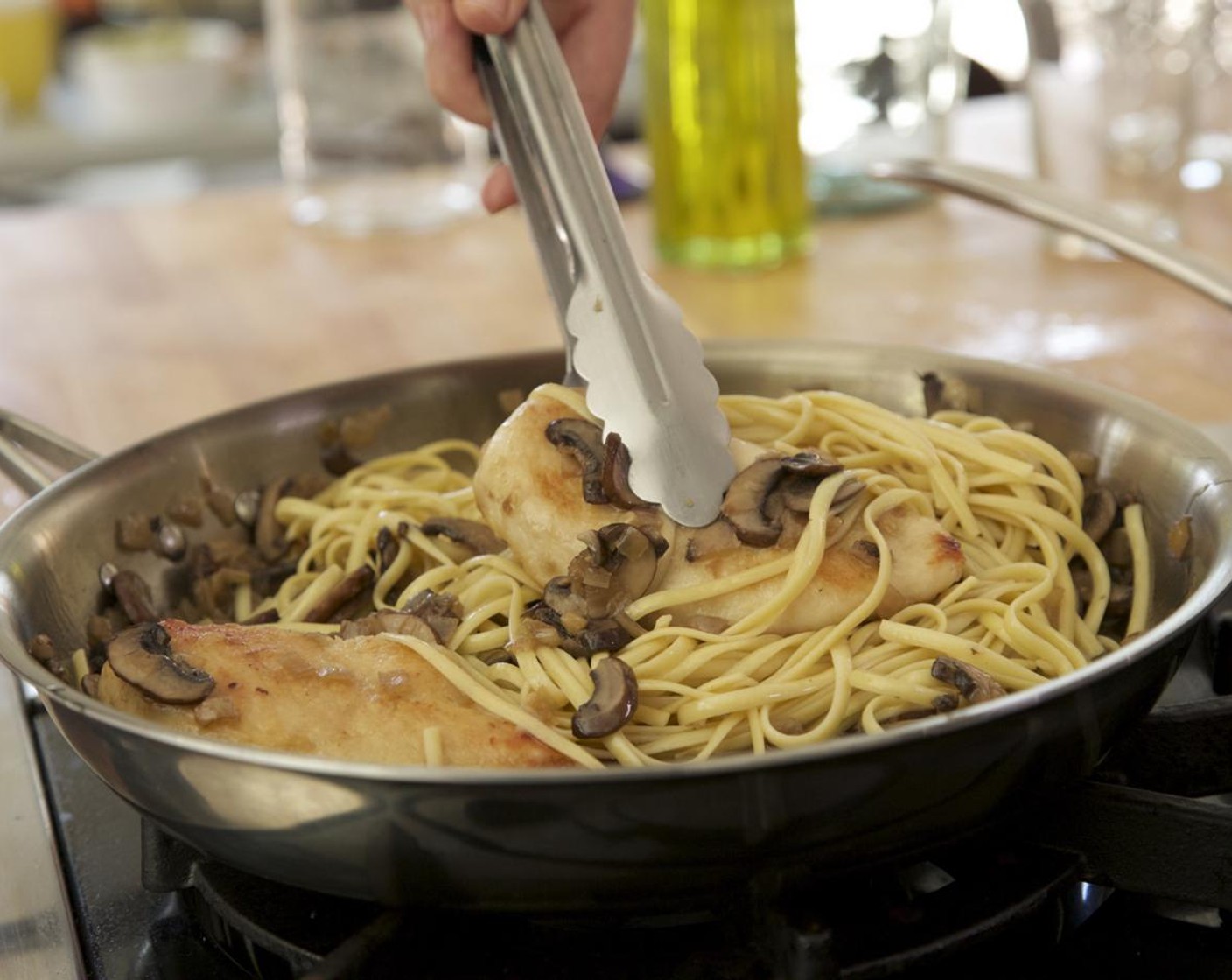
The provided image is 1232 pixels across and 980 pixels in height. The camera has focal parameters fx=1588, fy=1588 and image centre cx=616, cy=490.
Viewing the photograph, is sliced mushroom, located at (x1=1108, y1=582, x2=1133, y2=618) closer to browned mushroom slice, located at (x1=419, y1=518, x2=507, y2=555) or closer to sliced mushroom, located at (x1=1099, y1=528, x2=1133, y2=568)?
sliced mushroom, located at (x1=1099, y1=528, x2=1133, y2=568)

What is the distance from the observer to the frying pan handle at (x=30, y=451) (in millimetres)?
1488

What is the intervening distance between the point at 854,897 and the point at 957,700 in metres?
0.18

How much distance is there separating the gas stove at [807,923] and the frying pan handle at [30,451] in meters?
0.43

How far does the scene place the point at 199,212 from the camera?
3576 mm

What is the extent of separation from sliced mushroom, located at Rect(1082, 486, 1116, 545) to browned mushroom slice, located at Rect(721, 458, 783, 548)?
1.11ft

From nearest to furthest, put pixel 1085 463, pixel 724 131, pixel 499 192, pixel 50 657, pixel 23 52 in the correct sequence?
1. pixel 50 657
2. pixel 1085 463
3. pixel 499 192
4. pixel 724 131
5. pixel 23 52

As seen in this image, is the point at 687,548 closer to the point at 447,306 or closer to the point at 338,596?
the point at 338,596

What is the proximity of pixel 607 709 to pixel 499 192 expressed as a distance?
0.86m

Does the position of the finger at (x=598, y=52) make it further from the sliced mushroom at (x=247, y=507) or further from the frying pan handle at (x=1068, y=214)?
the sliced mushroom at (x=247, y=507)

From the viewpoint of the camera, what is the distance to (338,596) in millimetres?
1462

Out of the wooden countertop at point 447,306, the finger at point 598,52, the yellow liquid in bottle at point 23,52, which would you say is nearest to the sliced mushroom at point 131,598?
the wooden countertop at point 447,306

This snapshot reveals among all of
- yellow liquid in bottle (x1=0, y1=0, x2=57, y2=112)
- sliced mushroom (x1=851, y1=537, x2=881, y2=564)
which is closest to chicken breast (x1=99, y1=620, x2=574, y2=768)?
sliced mushroom (x1=851, y1=537, x2=881, y2=564)

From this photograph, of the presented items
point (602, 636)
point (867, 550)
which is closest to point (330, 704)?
point (602, 636)

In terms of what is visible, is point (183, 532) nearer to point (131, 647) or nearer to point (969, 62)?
point (131, 647)
